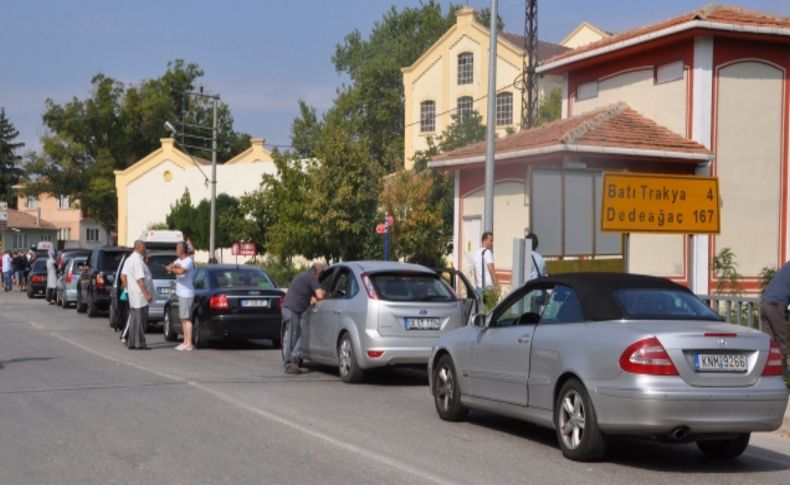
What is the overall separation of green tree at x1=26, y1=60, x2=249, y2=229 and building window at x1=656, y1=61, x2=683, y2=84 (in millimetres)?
65382

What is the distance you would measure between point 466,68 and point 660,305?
54051 millimetres

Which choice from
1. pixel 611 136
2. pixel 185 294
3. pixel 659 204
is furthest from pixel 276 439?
pixel 611 136

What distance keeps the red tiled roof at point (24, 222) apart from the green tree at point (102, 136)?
3.18 m

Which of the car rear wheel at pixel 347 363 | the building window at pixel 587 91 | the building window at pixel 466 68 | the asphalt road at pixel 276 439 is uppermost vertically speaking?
the building window at pixel 466 68

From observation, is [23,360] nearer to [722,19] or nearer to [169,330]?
[169,330]

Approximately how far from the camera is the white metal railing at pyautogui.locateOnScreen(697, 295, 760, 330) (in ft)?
45.5

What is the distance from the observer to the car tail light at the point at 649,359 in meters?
8.90

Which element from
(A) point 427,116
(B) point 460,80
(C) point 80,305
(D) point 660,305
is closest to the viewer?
(D) point 660,305

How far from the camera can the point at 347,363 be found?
49.6ft

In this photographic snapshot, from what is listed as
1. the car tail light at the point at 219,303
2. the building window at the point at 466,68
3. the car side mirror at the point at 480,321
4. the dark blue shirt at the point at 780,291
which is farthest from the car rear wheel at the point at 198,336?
the building window at the point at 466,68

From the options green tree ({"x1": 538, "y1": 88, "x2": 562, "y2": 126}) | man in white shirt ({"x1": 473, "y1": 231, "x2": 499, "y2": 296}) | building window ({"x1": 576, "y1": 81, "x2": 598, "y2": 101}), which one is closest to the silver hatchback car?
man in white shirt ({"x1": 473, "y1": 231, "x2": 499, "y2": 296})

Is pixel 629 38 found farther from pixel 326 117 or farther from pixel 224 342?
pixel 326 117

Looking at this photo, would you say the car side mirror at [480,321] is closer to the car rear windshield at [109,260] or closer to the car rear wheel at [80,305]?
the car rear windshield at [109,260]

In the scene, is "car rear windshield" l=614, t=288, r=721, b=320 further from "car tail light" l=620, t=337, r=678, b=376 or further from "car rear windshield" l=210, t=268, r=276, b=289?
"car rear windshield" l=210, t=268, r=276, b=289
